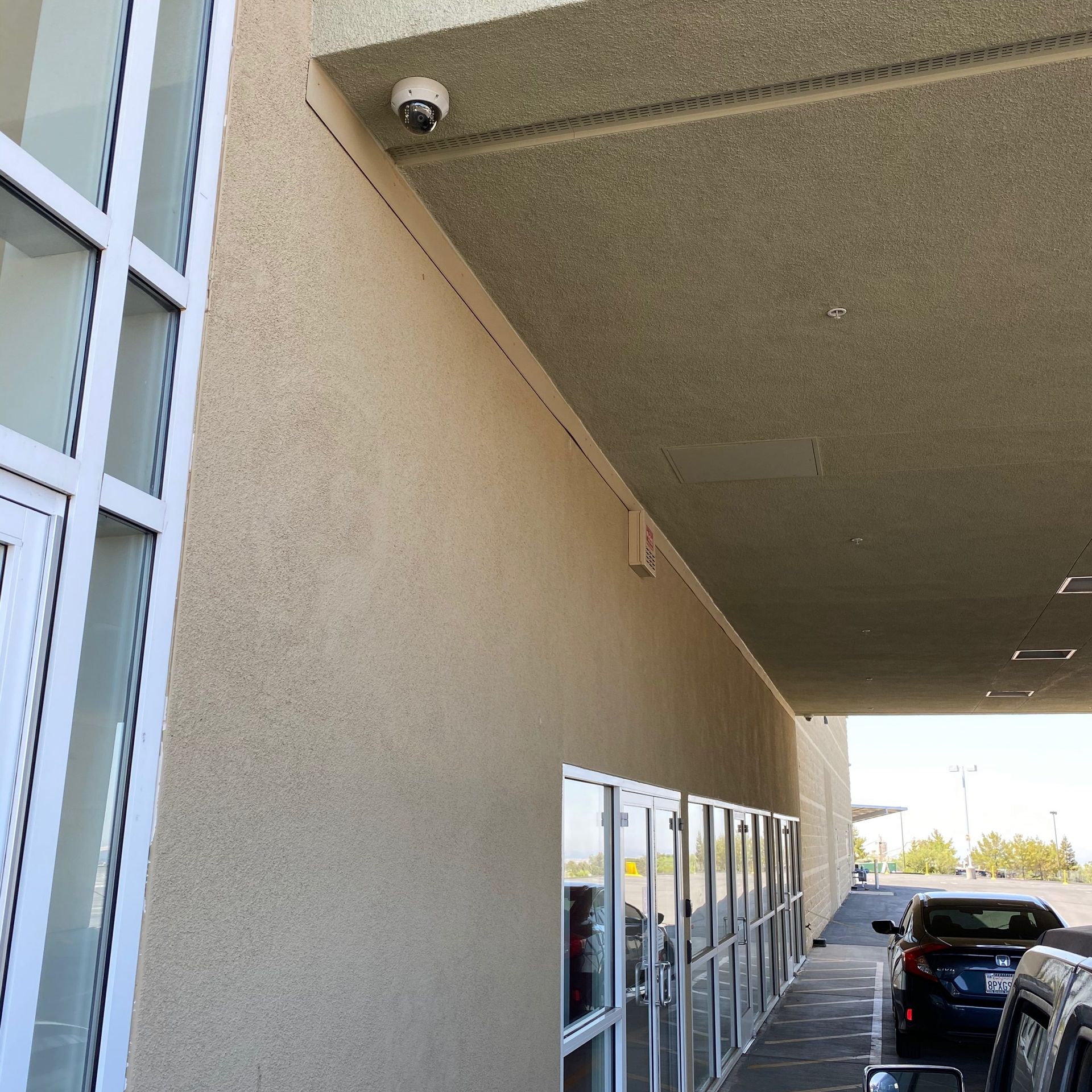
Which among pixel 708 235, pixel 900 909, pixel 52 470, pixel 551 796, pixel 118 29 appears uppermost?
pixel 708 235

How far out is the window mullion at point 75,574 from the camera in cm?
133

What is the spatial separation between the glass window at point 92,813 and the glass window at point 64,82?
569 mm

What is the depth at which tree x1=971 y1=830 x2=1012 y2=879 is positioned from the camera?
60438mm

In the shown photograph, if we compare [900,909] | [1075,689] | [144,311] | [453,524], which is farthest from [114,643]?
[900,909]

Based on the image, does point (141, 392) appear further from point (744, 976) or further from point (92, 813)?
point (744, 976)

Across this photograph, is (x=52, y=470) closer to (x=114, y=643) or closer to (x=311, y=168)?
(x=114, y=643)

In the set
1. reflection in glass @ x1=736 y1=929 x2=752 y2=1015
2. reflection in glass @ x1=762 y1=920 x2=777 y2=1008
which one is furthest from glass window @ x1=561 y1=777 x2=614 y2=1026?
reflection in glass @ x1=762 y1=920 x2=777 y2=1008

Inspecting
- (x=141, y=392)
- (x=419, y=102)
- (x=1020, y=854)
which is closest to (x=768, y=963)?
(x=419, y=102)

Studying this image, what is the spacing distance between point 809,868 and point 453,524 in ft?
51.0

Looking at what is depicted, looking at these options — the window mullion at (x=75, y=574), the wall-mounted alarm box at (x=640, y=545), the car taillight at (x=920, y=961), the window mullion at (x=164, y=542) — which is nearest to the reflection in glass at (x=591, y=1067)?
the wall-mounted alarm box at (x=640, y=545)

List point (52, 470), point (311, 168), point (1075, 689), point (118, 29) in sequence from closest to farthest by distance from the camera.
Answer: point (52, 470)
point (118, 29)
point (311, 168)
point (1075, 689)

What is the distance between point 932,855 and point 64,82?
74892 millimetres

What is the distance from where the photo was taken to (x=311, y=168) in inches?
86.2

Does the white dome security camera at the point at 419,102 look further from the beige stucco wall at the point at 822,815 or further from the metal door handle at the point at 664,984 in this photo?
the beige stucco wall at the point at 822,815
